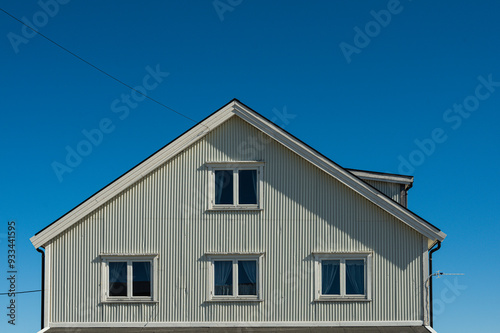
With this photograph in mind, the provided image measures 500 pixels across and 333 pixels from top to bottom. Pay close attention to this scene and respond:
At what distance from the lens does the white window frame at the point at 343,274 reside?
23.0 m

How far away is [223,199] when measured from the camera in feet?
77.7

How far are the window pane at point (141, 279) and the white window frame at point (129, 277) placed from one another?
4.4 inches

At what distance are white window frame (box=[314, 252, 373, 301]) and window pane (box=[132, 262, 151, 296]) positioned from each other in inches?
225

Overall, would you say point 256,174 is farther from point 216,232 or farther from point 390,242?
point 390,242

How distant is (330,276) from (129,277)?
6857 mm

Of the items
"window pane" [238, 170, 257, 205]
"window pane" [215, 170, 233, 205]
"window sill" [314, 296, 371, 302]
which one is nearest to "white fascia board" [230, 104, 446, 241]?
"window pane" [238, 170, 257, 205]

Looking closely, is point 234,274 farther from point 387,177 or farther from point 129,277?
point 387,177

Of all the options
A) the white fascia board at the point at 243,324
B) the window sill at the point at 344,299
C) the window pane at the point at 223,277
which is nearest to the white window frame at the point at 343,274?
the window sill at the point at 344,299

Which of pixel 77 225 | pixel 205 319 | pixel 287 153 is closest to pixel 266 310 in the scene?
pixel 205 319

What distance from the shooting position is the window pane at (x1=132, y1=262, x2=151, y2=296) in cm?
2345

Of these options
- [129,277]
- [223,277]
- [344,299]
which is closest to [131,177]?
[129,277]

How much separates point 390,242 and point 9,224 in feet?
45.0

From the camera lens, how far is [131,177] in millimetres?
23484

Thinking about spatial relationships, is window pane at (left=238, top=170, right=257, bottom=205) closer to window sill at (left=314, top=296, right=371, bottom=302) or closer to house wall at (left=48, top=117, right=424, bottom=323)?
house wall at (left=48, top=117, right=424, bottom=323)
